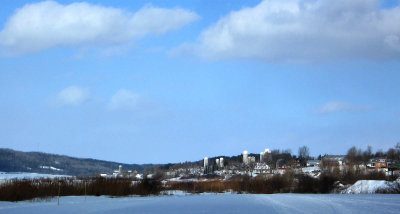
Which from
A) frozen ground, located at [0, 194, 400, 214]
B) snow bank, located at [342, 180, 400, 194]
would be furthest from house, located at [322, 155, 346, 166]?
frozen ground, located at [0, 194, 400, 214]

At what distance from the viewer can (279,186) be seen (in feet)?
216

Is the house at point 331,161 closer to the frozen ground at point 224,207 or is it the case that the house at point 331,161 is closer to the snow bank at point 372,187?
the snow bank at point 372,187

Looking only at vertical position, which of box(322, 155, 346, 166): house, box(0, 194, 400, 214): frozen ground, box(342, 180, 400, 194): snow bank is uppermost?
box(322, 155, 346, 166): house

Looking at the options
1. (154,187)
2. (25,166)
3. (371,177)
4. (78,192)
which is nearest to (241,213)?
(78,192)

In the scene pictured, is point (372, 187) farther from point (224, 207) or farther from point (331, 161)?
point (331, 161)

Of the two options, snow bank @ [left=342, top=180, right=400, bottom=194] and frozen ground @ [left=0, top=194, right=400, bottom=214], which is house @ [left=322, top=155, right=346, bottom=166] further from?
frozen ground @ [left=0, top=194, right=400, bottom=214]

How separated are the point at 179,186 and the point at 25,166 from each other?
136m

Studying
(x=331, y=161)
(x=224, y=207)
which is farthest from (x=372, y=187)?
(x=331, y=161)

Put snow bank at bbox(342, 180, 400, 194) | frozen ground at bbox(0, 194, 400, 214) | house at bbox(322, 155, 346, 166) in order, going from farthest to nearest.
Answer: house at bbox(322, 155, 346, 166) → snow bank at bbox(342, 180, 400, 194) → frozen ground at bbox(0, 194, 400, 214)

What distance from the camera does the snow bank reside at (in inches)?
2137

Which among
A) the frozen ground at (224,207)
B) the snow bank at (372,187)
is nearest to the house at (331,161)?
the snow bank at (372,187)

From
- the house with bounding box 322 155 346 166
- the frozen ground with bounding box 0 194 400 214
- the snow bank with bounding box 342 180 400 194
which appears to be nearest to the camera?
the frozen ground with bounding box 0 194 400 214

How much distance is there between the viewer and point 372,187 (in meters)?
59.8

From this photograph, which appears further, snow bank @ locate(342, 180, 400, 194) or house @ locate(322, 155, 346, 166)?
house @ locate(322, 155, 346, 166)
